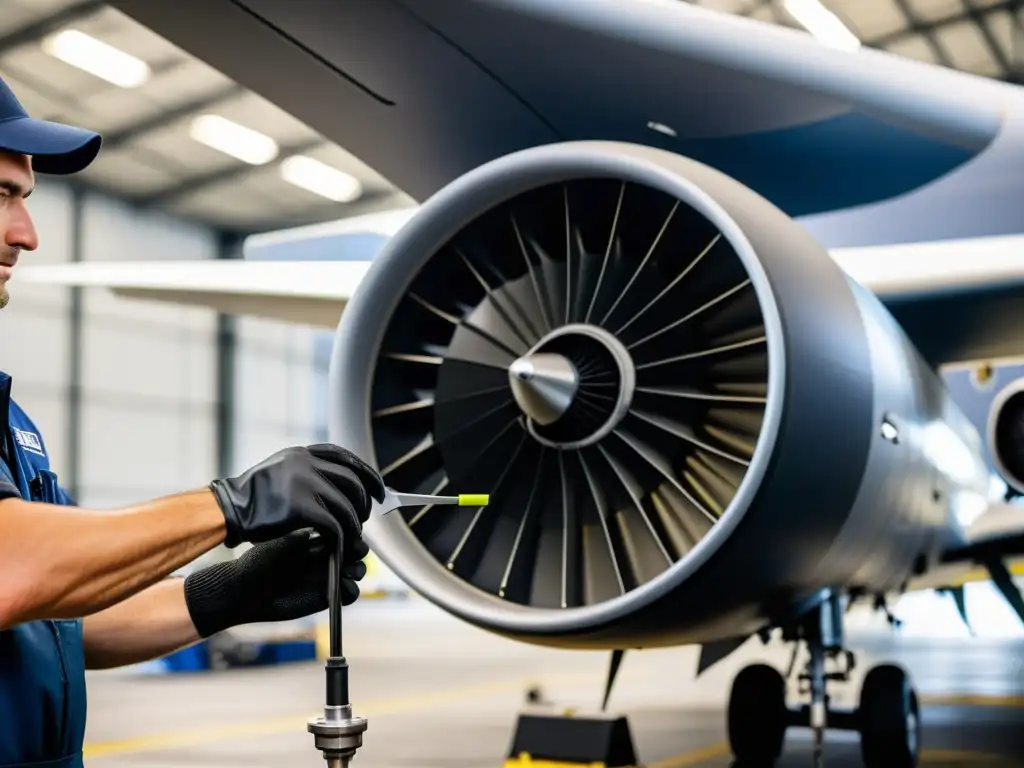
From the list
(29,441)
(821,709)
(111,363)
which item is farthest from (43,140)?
(111,363)

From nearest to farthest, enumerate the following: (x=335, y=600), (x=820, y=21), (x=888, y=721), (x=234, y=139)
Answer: (x=335, y=600) < (x=888, y=721) < (x=820, y=21) < (x=234, y=139)

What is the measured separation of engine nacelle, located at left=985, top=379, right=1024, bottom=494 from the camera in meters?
6.18

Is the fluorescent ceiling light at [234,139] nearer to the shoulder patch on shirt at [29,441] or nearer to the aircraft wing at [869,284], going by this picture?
the aircraft wing at [869,284]

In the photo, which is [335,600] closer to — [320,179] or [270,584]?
[270,584]

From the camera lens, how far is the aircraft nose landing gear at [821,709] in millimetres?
4645

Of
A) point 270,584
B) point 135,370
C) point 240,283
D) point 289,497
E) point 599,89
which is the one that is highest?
point 135,370

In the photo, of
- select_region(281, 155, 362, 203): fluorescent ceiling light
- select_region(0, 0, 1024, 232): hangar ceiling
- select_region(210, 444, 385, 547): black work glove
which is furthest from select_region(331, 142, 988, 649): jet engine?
select_region(281, 155, 362, 203): fluorescent ceiling light

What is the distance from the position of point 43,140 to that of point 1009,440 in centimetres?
554

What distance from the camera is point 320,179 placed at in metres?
21.7

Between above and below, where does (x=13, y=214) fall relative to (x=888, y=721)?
above

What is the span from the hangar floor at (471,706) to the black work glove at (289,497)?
4.37 m

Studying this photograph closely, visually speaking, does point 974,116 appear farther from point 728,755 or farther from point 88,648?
point 88,648

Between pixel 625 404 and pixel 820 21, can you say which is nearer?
pixel 625 404

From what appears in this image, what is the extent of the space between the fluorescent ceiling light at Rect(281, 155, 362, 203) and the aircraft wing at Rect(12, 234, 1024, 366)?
48.9 ft
